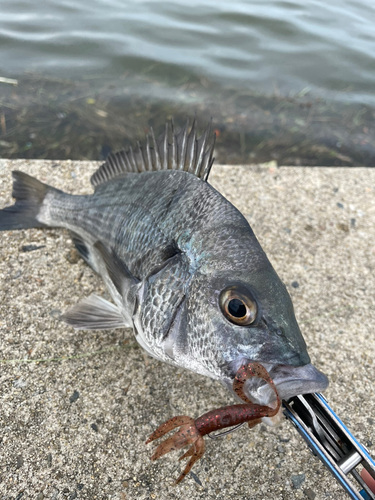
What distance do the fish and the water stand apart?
2450mm

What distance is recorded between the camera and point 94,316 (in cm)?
191

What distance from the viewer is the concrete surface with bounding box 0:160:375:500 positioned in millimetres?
1554

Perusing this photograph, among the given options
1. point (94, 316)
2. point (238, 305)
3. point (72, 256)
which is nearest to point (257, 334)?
point (238, 305)

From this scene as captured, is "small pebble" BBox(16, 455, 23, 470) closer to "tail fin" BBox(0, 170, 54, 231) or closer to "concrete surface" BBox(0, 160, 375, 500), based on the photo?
"concrete surface" BBox(0, 160, 375, 500)

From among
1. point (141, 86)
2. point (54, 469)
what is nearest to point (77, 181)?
point (54, 469)

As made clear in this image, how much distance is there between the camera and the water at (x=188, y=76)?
475cm

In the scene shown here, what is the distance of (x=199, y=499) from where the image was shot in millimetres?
1517

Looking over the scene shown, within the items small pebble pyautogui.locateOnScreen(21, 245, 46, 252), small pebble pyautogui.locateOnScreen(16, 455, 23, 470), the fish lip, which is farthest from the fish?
small pebble pyautogui.locateOnScreen(16, 455, 23, 470)

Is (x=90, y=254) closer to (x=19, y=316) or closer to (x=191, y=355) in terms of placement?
(x=19, y=316)

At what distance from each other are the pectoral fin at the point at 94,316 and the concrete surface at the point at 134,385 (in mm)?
154

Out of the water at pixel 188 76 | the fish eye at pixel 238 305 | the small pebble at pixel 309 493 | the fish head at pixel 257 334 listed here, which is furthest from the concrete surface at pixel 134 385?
the water at pixel 188 76

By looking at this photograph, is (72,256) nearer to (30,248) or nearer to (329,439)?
(30,248)

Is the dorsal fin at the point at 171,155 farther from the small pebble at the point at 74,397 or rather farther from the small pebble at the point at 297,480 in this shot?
the small pebble at the point at 297,480

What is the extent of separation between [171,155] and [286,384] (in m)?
1.28
